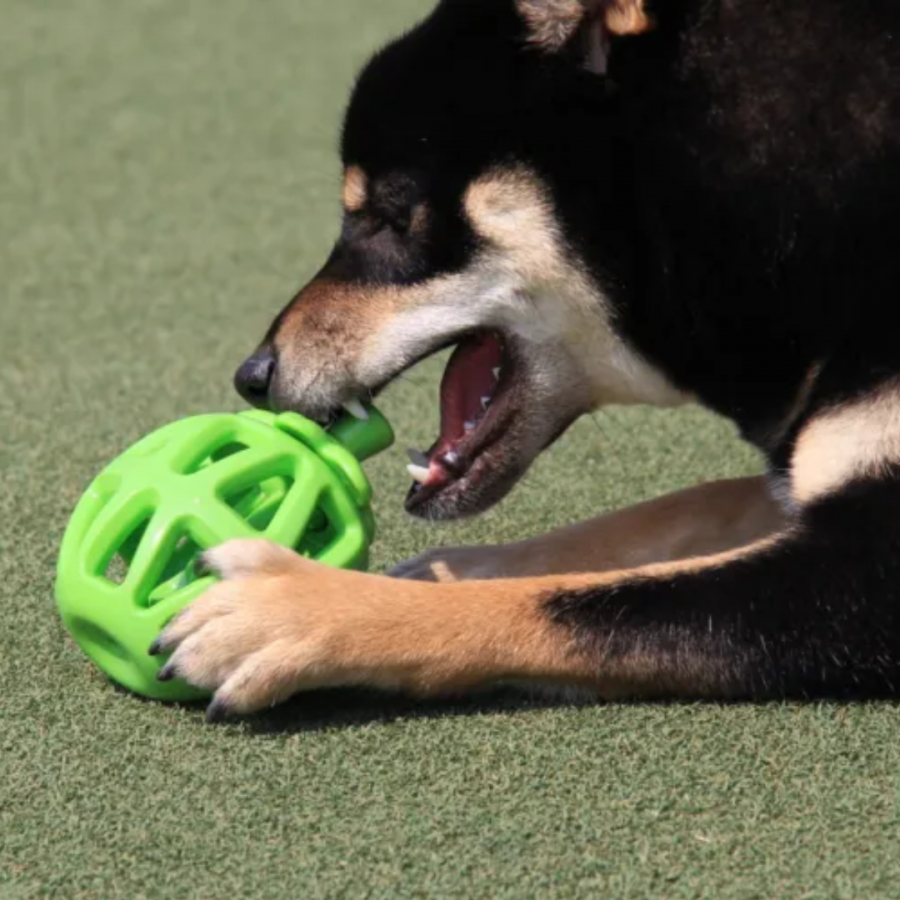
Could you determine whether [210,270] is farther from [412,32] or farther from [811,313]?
[811,313]

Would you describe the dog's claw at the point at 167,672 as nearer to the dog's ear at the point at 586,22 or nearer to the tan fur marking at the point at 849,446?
the tan fur marking at the point at 849,446

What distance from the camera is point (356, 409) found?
3373 mm

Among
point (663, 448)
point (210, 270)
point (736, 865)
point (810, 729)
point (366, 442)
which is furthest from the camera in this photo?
point (210, 270)

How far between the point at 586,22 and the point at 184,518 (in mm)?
1003

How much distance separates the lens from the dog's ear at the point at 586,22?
3.14 meters

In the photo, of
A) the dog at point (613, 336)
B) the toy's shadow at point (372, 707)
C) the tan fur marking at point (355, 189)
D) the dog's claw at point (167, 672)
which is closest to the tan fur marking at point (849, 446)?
the dog at point (613, 336)

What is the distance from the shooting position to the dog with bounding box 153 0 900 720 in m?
2.94

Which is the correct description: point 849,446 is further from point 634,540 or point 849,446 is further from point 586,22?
point 586,22

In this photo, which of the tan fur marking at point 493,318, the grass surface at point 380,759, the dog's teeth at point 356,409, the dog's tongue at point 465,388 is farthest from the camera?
the dog's tongue at point 465,388

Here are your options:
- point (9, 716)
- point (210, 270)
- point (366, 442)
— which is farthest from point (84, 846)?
point (210, 270)

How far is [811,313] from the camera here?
3.16 meters

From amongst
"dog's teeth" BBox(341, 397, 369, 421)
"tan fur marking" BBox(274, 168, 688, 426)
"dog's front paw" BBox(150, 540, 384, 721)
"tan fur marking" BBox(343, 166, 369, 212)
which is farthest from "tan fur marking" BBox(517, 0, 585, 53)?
"dog's front paw" BBox(150, 540, 384, 721)

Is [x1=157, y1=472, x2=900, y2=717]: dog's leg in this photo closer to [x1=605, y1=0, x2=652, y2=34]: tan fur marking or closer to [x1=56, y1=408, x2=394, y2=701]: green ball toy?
[x1=56, y1=408, x2=394, y2=701]: green ball toy

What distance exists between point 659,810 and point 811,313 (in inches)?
35.5
